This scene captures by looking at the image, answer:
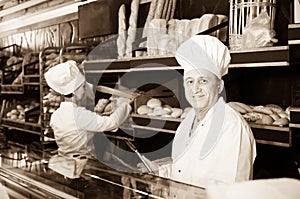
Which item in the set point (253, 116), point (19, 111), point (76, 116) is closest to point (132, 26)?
point (76, 116)

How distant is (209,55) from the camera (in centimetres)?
177

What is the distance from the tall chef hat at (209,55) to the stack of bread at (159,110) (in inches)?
19.4

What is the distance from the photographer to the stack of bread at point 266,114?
175cm

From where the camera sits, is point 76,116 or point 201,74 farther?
point 76,116

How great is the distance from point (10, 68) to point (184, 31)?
109 inches

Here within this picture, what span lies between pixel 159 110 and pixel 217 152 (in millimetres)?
796

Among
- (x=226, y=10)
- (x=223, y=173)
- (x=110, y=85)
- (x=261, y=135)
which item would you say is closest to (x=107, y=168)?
(x=223, y=173)

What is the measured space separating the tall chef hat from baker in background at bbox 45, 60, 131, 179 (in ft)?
3.13

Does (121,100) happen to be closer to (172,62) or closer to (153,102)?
(153,102)

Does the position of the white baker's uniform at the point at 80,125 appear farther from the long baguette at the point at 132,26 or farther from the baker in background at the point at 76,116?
the long baguette at the point at 132,26

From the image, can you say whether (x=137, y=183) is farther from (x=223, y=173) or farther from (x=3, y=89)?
(x=3, y=89)

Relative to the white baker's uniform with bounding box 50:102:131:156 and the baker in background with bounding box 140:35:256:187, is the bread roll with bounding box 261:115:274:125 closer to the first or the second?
the baker in background with bounding box 140:35:256:187

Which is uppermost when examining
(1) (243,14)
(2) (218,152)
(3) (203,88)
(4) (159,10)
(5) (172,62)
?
(4) (159,10)

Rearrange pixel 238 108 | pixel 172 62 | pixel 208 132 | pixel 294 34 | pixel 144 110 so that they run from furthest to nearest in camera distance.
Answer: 1. pixel 144 110
2. pixel 172 62
3. pixel 238 108
4. pixel 208 132
5. pixel 294 34
